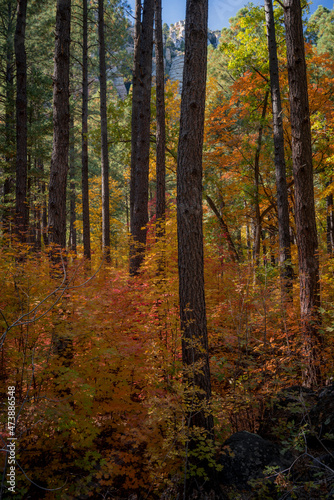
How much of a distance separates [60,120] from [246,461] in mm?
5771

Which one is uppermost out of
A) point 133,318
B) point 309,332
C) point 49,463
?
point 133,318

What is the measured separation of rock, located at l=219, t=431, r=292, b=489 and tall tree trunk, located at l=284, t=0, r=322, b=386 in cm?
152

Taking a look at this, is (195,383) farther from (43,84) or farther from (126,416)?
(43,84)

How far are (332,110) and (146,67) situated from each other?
21.2 feet

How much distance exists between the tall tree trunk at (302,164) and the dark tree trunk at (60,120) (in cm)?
380

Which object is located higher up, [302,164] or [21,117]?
[21,117]

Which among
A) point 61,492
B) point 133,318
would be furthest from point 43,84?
point 61,492

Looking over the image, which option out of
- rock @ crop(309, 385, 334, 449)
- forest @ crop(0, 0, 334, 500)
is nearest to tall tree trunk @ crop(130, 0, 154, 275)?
forest @ crop(0, 0, 334, 500)

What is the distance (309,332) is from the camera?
14.7ft

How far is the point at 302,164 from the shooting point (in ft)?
15.6

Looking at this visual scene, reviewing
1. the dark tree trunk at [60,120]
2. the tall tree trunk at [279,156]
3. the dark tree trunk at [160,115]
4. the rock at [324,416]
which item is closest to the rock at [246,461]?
the rock at [324,416]

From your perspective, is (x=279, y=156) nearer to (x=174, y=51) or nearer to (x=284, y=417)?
(x=284, y=417)

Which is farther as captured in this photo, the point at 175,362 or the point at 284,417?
the point at 284,417

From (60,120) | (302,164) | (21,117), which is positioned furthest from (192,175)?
(21,117)
